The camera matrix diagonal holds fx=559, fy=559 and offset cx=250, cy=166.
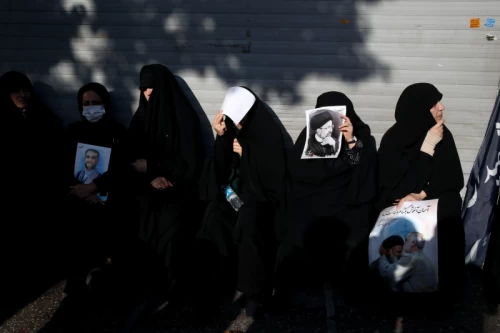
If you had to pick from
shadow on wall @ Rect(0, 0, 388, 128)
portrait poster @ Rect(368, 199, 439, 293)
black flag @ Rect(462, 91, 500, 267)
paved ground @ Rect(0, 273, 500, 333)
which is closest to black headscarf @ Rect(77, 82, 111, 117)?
shadow on wall @ Rect(0, 0, 388, 128)

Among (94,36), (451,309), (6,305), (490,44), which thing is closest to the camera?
(451,309)

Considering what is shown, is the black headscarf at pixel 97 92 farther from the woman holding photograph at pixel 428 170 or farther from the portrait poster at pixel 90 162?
the woman holding photograph at pixel 428 170

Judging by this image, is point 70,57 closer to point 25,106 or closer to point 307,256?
point 25,106

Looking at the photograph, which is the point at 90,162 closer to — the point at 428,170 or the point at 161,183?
the point at 161,183

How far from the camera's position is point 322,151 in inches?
170

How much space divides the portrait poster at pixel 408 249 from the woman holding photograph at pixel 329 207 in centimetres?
19

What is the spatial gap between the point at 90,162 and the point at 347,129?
2.08 meters

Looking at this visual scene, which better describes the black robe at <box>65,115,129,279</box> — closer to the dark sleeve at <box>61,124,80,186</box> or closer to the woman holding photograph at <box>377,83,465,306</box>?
the dark sleeve at <box>61,124,80,186</box>

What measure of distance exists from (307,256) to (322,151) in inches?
32.0

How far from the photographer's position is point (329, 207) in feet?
14.0

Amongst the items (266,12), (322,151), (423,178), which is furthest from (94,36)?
(423,178)

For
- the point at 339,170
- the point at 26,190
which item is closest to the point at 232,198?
the point at 339,170

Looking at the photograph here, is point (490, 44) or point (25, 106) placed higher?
point (490, 44)

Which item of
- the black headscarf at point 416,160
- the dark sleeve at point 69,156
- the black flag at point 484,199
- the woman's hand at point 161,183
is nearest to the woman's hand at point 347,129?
the black headscarf at point 416,160
